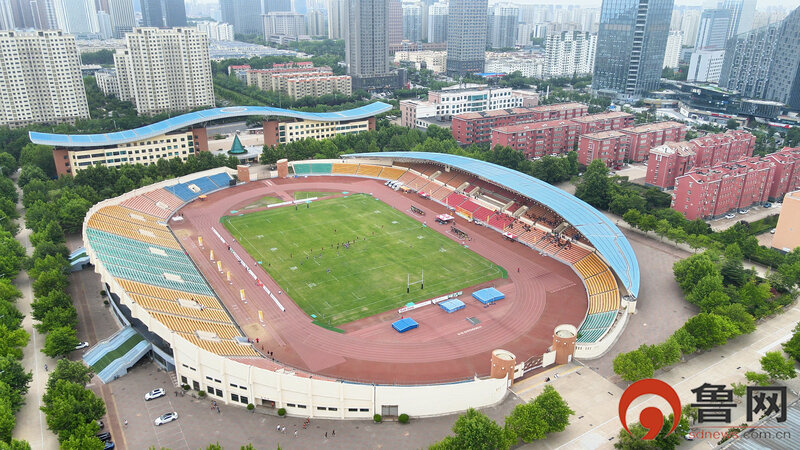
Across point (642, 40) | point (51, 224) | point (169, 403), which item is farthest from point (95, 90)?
point (642, 40)

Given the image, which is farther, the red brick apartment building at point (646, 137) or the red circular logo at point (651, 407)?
the red brick apartment building at point (646, 137)

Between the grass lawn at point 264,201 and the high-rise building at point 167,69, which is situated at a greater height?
the high-rise building at point 167,69

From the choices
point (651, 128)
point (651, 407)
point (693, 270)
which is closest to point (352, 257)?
point (693, 270)

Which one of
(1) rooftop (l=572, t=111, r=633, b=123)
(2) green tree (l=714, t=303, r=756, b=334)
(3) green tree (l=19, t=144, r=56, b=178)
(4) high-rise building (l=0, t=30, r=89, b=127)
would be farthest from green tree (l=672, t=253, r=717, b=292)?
(4) high-rise building (l=0, t=30, r=89, b=127)

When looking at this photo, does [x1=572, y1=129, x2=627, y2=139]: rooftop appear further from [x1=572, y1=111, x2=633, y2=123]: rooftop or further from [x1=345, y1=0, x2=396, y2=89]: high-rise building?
[x1=345, y1=0, x2=396, y2=89]: high-rise building

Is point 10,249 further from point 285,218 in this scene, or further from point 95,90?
point 95,90

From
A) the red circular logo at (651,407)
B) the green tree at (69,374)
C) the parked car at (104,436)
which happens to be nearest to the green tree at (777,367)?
the red circular logo at (651,407)

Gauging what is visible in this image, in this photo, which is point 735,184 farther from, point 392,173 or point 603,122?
point 392,173

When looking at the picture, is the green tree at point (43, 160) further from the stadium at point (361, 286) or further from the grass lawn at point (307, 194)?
the grass lawn at point (307, 194)

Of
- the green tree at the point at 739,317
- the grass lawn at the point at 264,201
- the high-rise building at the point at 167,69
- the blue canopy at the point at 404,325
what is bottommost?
the blue canopy at the point at 404,325
